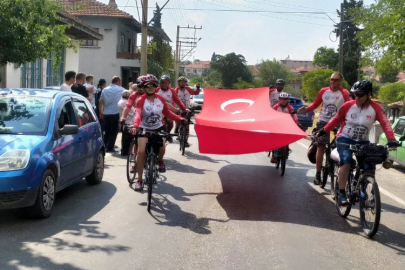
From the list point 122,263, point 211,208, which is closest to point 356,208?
point 211,208

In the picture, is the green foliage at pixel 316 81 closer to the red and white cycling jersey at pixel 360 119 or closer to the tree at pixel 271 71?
the red and white cycling jersey at pixel 360 119

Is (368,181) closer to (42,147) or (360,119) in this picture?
(360,119)

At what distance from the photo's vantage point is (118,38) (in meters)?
44.3

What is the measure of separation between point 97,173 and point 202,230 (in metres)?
3.38

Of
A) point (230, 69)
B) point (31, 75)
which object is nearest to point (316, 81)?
point (31, 75)

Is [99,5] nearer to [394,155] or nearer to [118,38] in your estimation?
[118,38]

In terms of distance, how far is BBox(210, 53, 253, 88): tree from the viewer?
108438 millimetres

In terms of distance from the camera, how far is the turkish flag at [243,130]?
9.39 metres

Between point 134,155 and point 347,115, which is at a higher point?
point 347,115

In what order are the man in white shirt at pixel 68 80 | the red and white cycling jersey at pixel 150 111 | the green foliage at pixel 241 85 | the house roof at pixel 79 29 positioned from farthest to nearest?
the green foliage at pixel 241 85
the house roof at pixel 79 29
the man in white shirt at pixel 68 80
the red and white cycling jersey at pixel 150 111

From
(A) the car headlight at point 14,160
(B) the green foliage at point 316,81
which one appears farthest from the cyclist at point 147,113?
(B) the green foliage at point 316,81

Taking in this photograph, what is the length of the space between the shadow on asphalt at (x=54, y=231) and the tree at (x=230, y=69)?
328ft

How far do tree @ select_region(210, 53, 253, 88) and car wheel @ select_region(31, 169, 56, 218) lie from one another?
10086 centimetres

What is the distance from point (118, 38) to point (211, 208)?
123 ft
